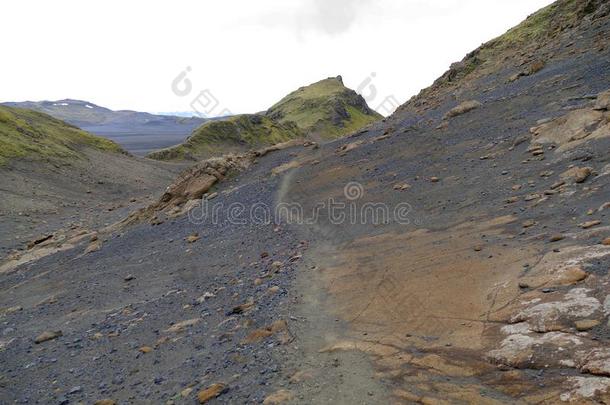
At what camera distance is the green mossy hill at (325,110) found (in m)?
134

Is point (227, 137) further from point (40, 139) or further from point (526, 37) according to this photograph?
point (526, 37)

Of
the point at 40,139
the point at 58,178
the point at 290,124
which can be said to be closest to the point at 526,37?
the point at 58,178

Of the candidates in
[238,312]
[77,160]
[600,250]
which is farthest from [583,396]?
[77,160]

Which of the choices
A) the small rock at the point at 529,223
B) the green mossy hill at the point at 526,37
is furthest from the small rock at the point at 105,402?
the green mossy hill at the point at 526,37

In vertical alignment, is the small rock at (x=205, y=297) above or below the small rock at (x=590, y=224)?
below

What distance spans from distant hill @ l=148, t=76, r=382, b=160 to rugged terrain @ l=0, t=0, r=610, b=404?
201 ft

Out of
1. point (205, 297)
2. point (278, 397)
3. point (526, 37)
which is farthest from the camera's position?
point (526, 37)

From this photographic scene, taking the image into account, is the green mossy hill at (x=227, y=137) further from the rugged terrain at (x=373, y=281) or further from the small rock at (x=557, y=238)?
the small rock at (x=557, y=238)

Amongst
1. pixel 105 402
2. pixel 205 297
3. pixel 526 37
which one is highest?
pixel 526 37

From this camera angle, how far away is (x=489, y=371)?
7.26 metres

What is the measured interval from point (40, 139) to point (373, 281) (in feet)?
196

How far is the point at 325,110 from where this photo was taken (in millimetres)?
144375

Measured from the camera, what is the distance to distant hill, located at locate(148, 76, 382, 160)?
89.0 m

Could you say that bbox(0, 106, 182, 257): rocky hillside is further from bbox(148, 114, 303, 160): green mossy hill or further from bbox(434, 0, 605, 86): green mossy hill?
bbox(434, 0, 605, 86): green mossy hill
